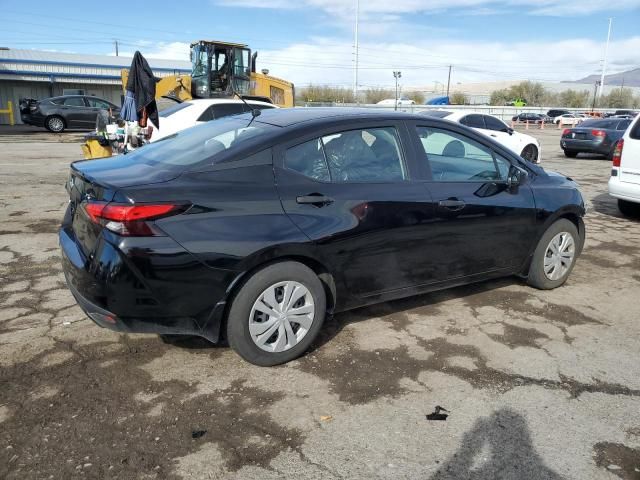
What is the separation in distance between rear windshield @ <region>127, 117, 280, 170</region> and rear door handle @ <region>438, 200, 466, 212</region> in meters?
1.37

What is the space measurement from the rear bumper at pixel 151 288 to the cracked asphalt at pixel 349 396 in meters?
0.41

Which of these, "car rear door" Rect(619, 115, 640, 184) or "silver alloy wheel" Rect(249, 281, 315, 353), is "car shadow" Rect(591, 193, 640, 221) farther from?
"silver alloy wheel" Rect(249, 281, 315, 353)

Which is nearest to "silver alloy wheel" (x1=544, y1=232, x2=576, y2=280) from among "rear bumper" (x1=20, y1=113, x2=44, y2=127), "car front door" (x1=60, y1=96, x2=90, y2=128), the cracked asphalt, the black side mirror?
the cracked asphalt

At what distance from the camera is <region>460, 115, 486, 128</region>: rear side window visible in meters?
13.6

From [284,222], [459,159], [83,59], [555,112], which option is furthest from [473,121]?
[555,112]

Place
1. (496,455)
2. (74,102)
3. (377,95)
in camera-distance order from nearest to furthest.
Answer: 1. (496,455)
2. (74,102)
3. (377,95)

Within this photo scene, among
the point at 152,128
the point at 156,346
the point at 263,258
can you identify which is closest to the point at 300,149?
the point at 263,258

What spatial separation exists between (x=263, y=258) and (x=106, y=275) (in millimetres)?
900

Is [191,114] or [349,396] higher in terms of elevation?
[191,114]

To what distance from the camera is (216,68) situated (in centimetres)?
1788

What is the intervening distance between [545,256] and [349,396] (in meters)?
2.67

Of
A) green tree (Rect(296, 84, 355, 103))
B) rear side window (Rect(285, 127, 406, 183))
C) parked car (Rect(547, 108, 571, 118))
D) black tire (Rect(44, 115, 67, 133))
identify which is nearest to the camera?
rear side window (Rect(285, 127, 406, 183))

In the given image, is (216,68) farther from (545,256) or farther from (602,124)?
(545,256)

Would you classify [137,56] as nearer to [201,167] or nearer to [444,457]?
[201,167]
